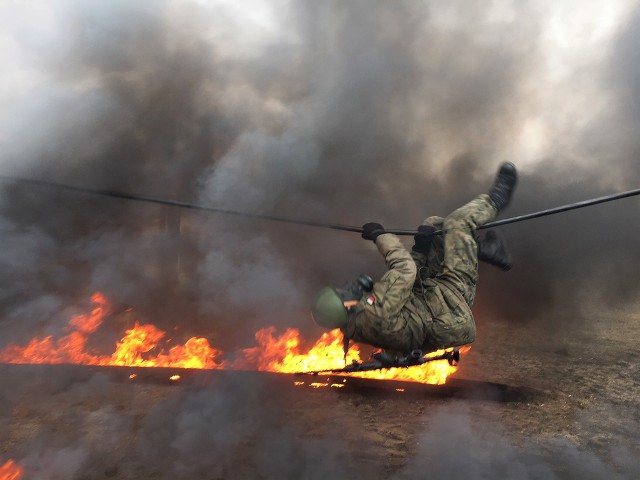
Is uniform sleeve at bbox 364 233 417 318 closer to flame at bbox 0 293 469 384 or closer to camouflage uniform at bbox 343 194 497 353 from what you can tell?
camouflage uniform at bbox 343 194 497 353

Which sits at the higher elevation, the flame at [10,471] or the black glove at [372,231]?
the black glove at [372,231]

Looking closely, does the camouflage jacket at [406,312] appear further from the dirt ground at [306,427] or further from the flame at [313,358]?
the flame at [313,358]

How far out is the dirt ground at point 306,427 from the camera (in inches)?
113

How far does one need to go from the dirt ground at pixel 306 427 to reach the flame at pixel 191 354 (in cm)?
108

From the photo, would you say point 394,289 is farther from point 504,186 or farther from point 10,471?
point 10,471

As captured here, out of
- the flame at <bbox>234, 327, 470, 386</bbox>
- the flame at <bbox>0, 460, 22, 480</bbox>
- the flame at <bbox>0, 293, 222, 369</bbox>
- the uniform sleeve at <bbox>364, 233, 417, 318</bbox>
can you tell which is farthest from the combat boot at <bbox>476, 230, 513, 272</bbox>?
the flame at <bbox>0, 460, 22, 480</bbox>

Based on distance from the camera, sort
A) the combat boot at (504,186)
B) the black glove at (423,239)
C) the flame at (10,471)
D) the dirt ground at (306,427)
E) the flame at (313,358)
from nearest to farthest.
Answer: the flame at (10,471) → the dirt ground at (306,427) → the black glove at (423,239) → the combat boot at (504,186) → the flame at (313,358)

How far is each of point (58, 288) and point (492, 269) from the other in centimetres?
907

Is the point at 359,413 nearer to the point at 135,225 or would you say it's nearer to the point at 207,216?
the point at 207,216

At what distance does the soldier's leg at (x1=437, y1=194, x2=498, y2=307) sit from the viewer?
4.01 m

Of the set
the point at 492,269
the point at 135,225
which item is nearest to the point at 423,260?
the point at 492,269

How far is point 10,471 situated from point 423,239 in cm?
389

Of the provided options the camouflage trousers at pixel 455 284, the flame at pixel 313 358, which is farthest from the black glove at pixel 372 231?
the flame at pixel 313 358

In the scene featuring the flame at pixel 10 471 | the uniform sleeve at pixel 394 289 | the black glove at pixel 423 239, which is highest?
the black glove at pixel 423 239
